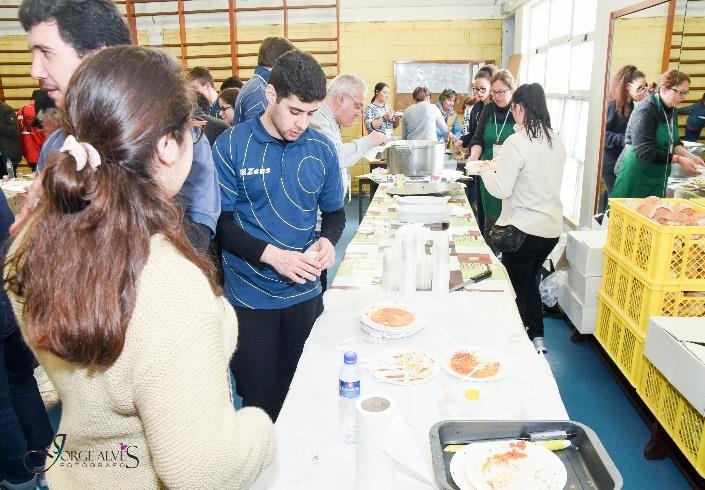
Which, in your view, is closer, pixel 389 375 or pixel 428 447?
pixel 428 447

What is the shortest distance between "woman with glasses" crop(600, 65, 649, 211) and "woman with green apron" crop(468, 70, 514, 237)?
28.5 inches

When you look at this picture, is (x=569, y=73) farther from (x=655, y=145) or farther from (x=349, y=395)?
(x=349, y=395)

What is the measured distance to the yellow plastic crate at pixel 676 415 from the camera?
1859 millimetres

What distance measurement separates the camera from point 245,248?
180cm

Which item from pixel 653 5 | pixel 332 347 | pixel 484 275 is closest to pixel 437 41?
pixel 653 5

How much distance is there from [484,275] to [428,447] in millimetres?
1033

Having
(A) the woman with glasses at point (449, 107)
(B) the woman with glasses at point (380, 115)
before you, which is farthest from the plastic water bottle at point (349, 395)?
(A) the woman with glasses at point (449, 107)

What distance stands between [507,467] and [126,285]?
74 cm

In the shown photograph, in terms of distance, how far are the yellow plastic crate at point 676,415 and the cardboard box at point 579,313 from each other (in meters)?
0.71

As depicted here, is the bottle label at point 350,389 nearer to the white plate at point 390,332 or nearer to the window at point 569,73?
the white plate at point 390,332

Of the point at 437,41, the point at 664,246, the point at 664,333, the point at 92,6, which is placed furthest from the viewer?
the point at 437,41

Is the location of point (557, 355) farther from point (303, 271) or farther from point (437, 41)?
point (437, 41)

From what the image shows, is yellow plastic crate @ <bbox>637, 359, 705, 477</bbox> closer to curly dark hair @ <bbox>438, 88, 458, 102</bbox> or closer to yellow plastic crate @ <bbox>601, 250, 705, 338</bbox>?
yellow plastic crate @ <bbox>601, 250, 705, 338</bbox>

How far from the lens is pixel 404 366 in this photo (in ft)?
4.58
